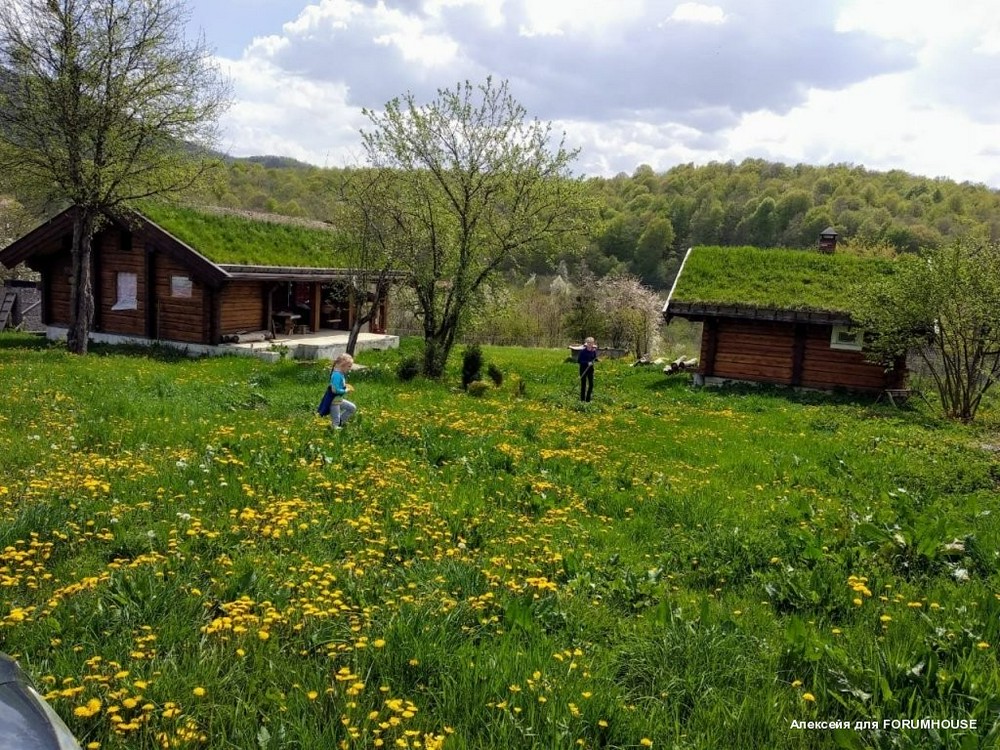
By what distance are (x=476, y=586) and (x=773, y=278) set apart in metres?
20.9

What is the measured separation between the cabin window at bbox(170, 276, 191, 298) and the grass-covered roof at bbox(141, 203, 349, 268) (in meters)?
1.57

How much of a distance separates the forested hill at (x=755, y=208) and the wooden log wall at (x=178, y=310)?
31398 mm

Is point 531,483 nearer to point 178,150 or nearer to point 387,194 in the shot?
point 387,194

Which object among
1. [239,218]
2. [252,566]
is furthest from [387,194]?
[252,566]

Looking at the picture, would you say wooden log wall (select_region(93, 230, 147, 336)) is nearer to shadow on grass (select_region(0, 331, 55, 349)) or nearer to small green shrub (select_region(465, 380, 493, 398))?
shadow on grass (select_region(0, 331, 55, 349))

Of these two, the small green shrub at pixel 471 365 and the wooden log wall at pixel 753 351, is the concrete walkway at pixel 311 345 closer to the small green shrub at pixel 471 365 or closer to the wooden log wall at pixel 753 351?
the small green shrub at pixel 471 365

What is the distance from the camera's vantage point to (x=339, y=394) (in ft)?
37.1

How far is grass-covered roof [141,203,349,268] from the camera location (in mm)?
24062

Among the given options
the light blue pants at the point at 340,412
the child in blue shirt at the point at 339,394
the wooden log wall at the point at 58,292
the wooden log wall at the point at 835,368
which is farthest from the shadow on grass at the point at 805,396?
the wooden log wall at the point at 58,292

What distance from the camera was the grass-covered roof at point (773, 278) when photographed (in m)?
22.0

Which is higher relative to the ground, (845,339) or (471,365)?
(845,339)

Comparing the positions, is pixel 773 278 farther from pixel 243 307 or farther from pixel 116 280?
pixel 116 280

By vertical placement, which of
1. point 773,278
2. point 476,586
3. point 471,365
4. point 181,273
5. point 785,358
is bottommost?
point 476,586

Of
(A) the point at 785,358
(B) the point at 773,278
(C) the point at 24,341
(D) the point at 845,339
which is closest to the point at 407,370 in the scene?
(A) the point at 785,358
